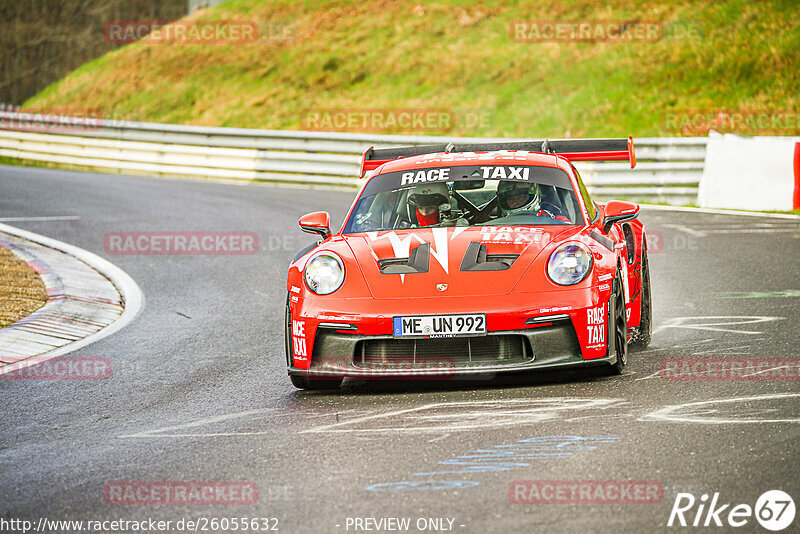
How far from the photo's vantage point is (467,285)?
19.3 ft

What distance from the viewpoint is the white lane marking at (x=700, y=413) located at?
500 cm

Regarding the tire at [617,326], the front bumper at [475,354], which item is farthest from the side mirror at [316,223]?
the tire at [617,326]

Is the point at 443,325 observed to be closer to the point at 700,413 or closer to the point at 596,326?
the point at 596,326

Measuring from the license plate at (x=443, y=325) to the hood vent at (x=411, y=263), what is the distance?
0.41 m

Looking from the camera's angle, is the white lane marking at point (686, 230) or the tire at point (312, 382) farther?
the white lane marking at point (686, 230)

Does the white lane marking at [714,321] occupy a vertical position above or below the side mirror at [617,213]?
below

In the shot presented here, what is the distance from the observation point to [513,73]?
27719mm

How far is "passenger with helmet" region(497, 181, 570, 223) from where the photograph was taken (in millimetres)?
6907

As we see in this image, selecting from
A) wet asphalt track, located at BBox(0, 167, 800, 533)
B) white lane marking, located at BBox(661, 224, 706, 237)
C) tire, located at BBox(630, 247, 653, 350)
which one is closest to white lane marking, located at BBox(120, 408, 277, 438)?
wet asphalt track, located at BBox(0, 167, 800, 533)

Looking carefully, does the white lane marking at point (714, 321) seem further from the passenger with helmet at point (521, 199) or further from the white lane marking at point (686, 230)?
the white lane marking at point (686, 230)

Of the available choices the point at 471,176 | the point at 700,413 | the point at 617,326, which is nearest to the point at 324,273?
the point at 471,176

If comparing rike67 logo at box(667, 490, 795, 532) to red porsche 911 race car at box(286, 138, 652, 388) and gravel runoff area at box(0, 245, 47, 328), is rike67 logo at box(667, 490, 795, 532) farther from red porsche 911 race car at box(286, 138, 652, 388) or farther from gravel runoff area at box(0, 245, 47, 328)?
gravel runoff area at box(0, 245, 47, 328)

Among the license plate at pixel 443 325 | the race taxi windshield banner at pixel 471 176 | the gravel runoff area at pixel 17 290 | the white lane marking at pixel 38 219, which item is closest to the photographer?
the license plate at pixel 443 325

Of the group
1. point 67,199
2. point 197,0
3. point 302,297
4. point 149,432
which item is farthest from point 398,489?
point 197,0
